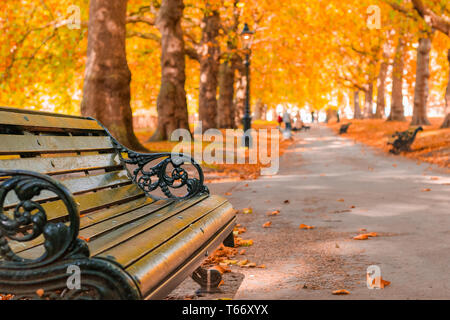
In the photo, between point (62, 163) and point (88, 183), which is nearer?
point (62, 163)

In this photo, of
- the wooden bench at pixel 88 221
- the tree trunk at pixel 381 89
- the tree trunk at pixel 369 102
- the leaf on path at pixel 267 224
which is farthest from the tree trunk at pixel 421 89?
the wooden bench at pixel 88 221

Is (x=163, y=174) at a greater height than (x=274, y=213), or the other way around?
(x=163, y=174)

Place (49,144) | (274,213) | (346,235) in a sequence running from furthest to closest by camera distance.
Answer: (274,213) < (346,235) < (49,144)

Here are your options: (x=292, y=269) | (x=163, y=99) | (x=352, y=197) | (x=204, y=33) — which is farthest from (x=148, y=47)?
(x=292, y=269)

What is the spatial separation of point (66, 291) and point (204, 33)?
22.1 m

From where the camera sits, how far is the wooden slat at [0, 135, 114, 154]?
120 inches

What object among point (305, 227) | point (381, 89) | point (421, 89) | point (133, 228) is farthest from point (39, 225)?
point (381, 89)

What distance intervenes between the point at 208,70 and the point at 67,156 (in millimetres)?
20585

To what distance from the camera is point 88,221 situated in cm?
324

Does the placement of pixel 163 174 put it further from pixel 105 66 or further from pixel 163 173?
pixel 105 66

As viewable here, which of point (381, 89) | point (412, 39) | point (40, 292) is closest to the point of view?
point (40, 292)

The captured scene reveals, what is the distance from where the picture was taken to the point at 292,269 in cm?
419

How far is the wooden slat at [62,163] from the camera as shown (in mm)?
2955
